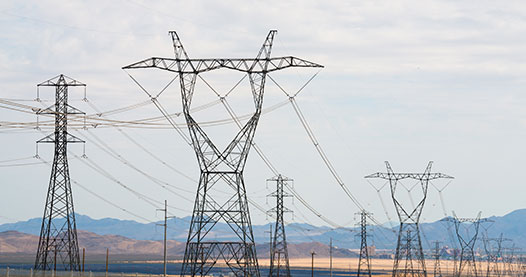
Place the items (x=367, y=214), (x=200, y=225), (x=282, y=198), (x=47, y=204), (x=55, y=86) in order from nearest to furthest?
(x=200, y=225) → (x=47, y=204) → (x=55, y=86) → (x=282, y=198) → (x=367, y=214)

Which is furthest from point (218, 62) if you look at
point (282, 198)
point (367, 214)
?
point (367, 214)

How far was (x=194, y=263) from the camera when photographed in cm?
5756

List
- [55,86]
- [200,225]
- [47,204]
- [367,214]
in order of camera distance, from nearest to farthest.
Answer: [200,225], [47,204], [55,86], [367,214]

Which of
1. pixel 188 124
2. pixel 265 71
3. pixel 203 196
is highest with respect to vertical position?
pixel 265 71

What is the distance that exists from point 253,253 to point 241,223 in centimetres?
283

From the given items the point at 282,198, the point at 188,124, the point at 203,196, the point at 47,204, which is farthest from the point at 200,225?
the point at 282,198

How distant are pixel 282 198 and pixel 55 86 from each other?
33.7 meters

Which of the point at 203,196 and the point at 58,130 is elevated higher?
the point at 58,130

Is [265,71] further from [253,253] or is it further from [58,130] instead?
[58,130]

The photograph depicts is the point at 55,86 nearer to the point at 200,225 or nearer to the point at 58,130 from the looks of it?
the point at 58,130

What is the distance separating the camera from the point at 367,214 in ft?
408

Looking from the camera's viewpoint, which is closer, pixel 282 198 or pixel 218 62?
pixel 218 62

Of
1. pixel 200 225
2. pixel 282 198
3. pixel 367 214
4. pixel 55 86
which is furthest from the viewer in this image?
pixel 367 214

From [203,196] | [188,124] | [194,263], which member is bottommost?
[194,263]
